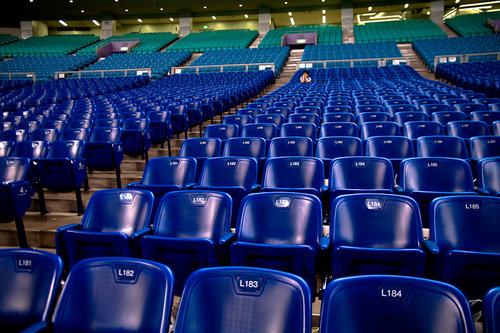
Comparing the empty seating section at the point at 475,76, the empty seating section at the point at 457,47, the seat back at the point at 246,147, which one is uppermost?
the empty seating section at the point at 457,47

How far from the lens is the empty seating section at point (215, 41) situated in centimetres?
2106

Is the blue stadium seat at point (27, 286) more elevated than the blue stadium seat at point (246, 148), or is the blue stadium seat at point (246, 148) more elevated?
the blue stadium seat at point (246, 148)

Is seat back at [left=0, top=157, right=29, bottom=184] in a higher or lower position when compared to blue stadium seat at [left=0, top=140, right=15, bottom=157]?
lower

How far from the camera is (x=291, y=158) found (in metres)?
3.10

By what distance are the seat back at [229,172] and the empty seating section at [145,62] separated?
1313 centimetres

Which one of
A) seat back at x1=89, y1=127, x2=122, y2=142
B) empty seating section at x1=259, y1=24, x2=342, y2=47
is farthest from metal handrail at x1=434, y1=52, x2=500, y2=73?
seat back at x1=89, y1=127, x2=122, y2=142

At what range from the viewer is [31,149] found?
4266mm

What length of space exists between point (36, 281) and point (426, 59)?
15.6 metres

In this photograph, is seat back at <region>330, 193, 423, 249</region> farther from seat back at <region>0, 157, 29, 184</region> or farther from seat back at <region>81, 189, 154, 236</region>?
seat back at <region>0, 157, 29, 184</region>

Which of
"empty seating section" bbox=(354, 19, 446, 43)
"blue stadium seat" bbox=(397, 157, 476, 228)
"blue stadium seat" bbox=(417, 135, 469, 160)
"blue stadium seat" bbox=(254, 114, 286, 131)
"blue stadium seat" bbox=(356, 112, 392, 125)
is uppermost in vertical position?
"empty seating section" bbox=(354, 19, 446, 43)

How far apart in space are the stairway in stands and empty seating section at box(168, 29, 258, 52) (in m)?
8.71

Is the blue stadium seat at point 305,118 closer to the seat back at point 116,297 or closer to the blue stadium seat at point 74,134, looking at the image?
the blue stadium seat at point 74,134

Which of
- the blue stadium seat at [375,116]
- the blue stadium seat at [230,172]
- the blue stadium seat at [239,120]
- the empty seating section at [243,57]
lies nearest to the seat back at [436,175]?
the blue stadium seat at [230,172]

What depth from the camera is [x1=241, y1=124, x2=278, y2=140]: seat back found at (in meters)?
4.54
